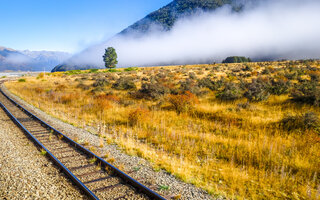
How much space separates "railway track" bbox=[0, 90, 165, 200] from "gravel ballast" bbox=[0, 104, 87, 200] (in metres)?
0.25

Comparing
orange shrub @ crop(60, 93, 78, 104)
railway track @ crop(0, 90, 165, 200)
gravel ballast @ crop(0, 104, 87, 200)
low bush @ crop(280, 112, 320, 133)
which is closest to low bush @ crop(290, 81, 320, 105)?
low bush @ crop(280, 112, 320, 133)

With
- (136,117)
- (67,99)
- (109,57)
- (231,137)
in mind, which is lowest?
(231,137)

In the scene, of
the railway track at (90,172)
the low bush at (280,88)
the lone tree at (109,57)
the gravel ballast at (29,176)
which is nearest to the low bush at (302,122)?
the low bush at (280,88)

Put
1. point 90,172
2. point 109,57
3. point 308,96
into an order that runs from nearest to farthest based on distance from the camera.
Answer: point 90,172
point 308,96
point 109,57

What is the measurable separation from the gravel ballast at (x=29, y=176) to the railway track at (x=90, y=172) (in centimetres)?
25

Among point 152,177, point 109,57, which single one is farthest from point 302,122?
point 109,57

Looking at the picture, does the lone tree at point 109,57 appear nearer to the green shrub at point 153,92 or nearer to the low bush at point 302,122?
the green shrub at point 153,92

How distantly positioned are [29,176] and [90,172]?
1829mm

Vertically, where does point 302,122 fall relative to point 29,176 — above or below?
above

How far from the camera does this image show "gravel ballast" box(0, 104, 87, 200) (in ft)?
15.4

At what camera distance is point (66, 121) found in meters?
12.4

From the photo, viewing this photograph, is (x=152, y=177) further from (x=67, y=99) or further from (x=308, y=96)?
(x=67, y=99)

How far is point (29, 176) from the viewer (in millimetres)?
5516

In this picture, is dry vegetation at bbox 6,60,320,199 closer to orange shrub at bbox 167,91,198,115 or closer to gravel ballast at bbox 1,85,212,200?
orange shrub at bbox 167,91,198,115
